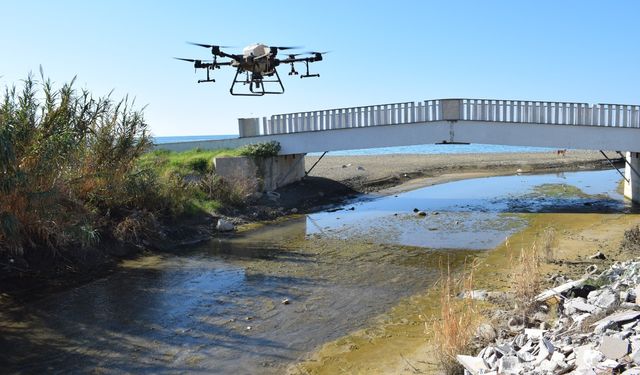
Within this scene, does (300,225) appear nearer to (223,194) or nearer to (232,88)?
(223,194)

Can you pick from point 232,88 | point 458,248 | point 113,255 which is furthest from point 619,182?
point 113,255

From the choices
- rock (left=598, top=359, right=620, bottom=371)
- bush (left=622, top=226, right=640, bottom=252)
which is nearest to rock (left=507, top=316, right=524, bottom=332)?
rock (left=598, top=359, right=620, bottom=371)

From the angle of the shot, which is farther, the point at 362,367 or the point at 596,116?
the point at 596,116

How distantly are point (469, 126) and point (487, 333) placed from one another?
56.9ft

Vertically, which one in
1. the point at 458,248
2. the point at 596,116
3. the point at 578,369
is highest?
the point at 596,116

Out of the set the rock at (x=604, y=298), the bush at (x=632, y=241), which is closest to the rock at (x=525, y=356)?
the rock at (x=604, y=298)

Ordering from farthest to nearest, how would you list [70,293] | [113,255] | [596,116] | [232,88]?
[596,116], [232,88], [113,255], [70,293]

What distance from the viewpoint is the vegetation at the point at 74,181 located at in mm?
A: 11773

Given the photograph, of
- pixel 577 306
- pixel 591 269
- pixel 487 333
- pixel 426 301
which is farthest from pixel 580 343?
pixel 591 269

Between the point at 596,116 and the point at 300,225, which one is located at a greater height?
the point at 596,116

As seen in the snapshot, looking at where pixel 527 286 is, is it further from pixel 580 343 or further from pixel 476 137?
pixel 476 137

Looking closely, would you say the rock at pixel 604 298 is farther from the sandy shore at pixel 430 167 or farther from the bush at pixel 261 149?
the sandy shore at pixel 430 167

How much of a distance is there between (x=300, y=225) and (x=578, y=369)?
1566cm

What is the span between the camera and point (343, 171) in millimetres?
35812
